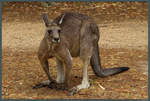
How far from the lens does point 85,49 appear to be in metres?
5.83

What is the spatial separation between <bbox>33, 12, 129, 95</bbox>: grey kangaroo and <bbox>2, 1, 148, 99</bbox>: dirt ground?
0.22 meters

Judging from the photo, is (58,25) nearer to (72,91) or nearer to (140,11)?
(72,91)

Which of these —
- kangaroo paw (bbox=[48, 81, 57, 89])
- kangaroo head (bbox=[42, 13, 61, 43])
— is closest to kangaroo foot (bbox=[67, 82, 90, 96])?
kangaroo paw (bbox=[48, 81, 57, 89])

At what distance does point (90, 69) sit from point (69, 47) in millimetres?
1675

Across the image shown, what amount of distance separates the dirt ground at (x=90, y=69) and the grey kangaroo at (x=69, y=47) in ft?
0.71

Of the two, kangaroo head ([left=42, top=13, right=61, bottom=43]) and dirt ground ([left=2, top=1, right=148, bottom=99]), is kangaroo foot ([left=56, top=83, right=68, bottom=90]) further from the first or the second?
kangaroo head ([left=42, top=13, right=61, bottom=43])

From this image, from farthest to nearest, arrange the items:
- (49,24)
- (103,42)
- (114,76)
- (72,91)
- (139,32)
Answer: (139,32), (103,42), (114,76), (72,91), (49,24)

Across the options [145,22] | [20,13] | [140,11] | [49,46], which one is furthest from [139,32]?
[49,46]

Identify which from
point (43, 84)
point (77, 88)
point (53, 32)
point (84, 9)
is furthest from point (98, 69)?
point (84, 9)

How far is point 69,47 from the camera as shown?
5.69 meters

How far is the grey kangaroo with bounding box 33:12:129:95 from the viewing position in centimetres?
541

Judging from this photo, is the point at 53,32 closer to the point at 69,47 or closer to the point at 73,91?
the point at 69,47

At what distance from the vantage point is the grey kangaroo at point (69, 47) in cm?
541

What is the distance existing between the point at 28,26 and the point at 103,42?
307 centimetres
